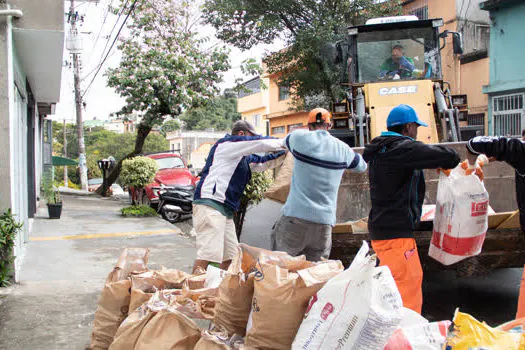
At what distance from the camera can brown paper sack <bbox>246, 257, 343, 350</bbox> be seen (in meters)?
2.73

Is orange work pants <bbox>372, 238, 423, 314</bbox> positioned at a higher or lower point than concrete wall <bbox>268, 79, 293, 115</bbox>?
lower

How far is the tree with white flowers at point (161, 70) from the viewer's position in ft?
61.4

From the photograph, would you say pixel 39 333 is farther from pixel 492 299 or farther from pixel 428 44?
pixel 428 44

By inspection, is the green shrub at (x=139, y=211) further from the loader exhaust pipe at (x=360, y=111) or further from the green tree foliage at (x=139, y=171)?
the loader exhaust pipe at (x=360, y=111)

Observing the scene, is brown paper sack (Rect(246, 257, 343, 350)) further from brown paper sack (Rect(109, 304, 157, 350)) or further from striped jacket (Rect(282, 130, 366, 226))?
striped jacket (Rect(282, 130, 366, 226))

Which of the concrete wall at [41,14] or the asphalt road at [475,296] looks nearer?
the asphalt road at [475,296]

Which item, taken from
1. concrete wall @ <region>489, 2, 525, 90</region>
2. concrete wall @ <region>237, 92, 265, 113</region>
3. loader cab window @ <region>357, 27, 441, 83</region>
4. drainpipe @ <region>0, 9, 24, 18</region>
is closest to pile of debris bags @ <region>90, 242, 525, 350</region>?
drainpipe @ <region>0, 9, 24, 18</region>

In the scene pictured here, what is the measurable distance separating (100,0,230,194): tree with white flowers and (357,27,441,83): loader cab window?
10012mm

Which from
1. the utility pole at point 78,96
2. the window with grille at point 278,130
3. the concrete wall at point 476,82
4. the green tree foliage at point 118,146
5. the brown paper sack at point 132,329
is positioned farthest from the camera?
the green tree foliage at point 118,146

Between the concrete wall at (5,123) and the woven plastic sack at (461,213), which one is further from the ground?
the concrete wall at (5,123)

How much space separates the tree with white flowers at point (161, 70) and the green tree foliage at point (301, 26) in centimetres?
114

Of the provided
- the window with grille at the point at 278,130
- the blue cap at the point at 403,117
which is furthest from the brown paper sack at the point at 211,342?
the window with grille at the point at 278,130

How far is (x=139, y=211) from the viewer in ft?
45.3

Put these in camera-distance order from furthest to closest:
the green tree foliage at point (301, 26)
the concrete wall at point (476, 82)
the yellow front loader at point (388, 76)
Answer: the concrete wall at point (476, 82)
the green tree foliage at point (301, 26)
the yellow front loader at point (388, 76)
